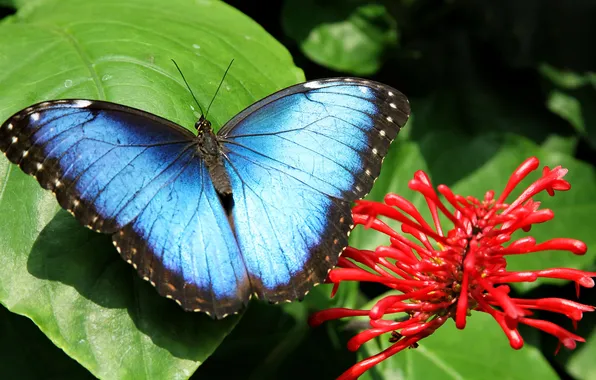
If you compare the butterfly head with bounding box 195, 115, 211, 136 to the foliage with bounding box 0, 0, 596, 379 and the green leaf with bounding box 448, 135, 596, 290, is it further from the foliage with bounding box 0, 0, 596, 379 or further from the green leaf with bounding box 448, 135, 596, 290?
the green leaf with bounding box 448, 135, 596, 290

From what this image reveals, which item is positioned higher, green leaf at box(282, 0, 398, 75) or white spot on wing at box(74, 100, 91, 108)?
white spot on wing at box(74, 100, 91, 108)

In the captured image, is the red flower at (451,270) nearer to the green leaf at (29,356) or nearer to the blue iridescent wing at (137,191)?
the blue iridescent wing at (137,191)

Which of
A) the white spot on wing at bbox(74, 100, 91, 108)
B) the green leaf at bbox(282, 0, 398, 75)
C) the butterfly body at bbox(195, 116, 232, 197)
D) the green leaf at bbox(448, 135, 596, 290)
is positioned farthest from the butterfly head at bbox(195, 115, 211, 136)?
the green leaf at bbox(448, 135, 596, 290)

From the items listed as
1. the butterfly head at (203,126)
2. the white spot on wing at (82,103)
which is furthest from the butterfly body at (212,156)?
the white spot on wing at (82,103)

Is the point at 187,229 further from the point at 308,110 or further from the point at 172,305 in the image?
the point at 308,110

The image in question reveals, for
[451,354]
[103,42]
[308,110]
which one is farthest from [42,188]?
[451,354]

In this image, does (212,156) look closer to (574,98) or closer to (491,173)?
(491,173)
